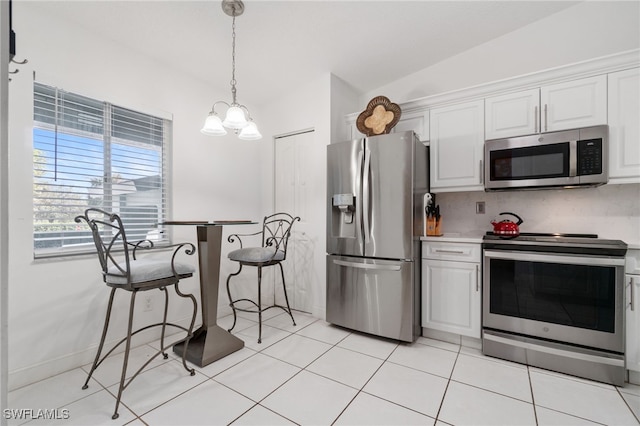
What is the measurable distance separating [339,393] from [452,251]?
145cm

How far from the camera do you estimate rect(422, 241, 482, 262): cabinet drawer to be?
2.30m

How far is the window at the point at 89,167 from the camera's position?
195 centimetres

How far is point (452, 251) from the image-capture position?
239 cm

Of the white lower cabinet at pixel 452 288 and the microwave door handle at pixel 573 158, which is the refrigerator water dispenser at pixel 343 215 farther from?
the microwave door handle at pixel 573 158

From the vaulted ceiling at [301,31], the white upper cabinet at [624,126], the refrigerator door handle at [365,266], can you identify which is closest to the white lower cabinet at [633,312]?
the white upper cabinet at [624,126]

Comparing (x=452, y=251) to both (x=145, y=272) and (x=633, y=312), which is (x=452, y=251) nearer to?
(x=633, y=312)

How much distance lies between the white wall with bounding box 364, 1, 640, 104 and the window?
281cm

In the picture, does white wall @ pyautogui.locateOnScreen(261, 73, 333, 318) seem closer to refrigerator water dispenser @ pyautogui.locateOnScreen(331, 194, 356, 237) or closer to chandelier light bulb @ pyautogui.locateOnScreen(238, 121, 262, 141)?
refrigerator water dispenser @ pyautogui.locateOnScreen(331, 194, 356, 237)

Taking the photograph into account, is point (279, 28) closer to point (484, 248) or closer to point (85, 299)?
point (484, 248)

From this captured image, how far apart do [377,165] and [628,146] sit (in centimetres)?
175

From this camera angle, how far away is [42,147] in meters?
1.95

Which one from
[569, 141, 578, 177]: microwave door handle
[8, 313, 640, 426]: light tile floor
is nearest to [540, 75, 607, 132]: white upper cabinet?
[569, 141, 578, 177]: microwave door handle

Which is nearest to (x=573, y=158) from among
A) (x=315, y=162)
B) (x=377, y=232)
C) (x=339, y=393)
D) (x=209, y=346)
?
(x=377, y=232)

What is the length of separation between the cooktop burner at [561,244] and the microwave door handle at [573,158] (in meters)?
0.50
